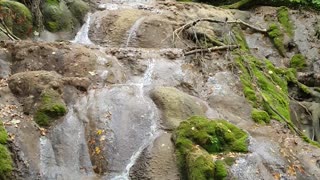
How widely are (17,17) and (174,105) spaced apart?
5703 millimetres

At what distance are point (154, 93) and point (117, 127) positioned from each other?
4.17ft

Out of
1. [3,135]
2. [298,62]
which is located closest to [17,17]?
[3,135]

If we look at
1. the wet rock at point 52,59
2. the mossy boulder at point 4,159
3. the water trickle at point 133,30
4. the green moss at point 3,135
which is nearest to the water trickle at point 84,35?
the water trickle at point 133,30

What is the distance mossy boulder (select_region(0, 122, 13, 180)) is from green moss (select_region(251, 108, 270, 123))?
507 centimetres

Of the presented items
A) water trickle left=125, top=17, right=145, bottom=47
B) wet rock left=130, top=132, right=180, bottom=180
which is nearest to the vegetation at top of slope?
wet rock left=130, top=132, right=180, bottom=180

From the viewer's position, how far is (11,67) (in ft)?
29.9

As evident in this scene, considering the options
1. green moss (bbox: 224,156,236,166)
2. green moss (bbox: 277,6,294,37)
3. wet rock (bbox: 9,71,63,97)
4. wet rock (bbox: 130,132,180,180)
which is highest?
wet rock (bbox: 9,71,63,97)

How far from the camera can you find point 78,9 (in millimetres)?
13328

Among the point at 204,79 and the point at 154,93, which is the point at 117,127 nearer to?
the point at 154,93

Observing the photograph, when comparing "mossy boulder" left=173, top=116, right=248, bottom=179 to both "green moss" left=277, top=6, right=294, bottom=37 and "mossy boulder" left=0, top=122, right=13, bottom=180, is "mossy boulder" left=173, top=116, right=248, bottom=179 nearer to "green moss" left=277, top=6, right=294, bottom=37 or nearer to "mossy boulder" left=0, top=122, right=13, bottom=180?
"mossy boulder" left=0, top=122, right=13, bottom=180

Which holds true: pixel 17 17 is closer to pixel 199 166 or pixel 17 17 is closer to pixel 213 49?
pixel 213 49

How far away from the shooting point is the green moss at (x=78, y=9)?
13.2m

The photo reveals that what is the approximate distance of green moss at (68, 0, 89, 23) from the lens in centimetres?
1320

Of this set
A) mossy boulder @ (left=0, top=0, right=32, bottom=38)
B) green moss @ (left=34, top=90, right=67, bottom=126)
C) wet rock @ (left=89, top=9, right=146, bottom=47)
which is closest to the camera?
green moss @ (left=34, top=90, right=67, bottom=126)
